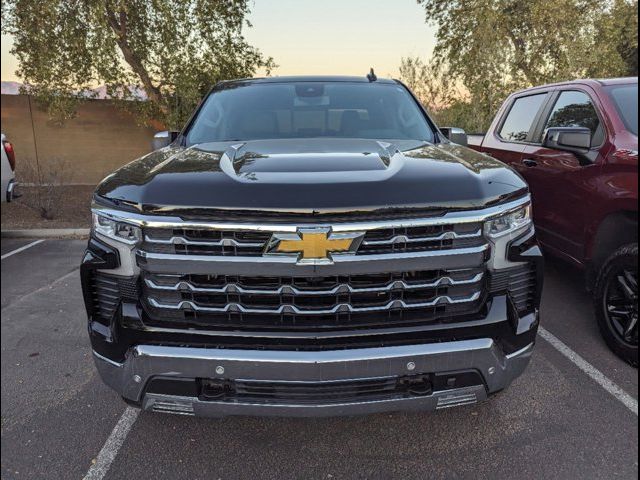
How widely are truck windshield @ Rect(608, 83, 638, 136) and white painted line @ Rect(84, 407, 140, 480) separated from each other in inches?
149

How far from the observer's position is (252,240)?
6.09 feet

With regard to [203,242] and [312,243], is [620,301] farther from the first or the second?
[203,242]

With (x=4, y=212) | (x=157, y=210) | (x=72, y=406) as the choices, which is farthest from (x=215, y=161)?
(x=4, y=212)

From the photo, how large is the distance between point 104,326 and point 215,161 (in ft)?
2.94

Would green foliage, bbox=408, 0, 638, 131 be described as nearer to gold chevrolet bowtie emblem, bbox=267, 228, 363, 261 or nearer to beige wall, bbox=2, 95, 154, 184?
beige wall, bbox=2, 95, 154, 184

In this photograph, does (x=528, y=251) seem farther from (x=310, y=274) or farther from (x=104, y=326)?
(x=104, y=326)

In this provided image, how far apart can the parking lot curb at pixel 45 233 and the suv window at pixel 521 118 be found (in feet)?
20.8

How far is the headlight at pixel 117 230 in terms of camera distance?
1.92 metres

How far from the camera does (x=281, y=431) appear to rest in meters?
2.60

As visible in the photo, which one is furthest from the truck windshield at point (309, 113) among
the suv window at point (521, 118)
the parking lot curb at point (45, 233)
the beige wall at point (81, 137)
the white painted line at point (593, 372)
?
the beige wall at point (81, 137)

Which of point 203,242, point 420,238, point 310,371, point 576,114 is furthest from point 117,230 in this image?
point 576,114

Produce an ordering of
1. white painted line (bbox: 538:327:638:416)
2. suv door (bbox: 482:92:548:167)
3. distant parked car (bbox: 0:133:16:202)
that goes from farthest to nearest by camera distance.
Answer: distant parked car (bbox: 0:133:16:202) → suv door (bbox: 482:92:548:167) → white painted line (bbox: 538:327:638:416)

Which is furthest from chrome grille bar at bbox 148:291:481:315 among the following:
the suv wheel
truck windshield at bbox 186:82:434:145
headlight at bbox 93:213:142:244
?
the suv wheel

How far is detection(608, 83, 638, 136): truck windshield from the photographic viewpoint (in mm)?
3438
